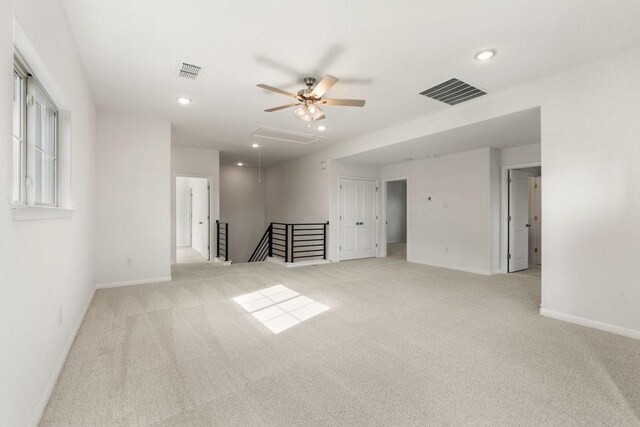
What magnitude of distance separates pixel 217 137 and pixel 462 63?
450 centimetres

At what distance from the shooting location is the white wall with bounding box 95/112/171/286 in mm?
4355

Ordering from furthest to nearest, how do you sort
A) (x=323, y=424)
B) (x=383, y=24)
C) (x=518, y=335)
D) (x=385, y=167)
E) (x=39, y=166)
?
Answer: 1. (x=385, y=167)
2. (x=518, y=335)
3. (x=383, y=24)
4. (x=39, y=166)
5. (x=323, y=424)

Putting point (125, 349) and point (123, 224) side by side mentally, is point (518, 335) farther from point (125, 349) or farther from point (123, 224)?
point (123, 224)

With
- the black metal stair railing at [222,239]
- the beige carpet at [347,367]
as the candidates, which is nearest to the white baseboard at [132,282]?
the beige carpet at [347,367]

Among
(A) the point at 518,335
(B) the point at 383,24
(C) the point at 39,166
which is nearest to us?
(C) the point at 39,166

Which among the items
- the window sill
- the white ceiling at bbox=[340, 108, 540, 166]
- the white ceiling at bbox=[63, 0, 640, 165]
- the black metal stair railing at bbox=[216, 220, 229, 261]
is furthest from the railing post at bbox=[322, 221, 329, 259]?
the window sill

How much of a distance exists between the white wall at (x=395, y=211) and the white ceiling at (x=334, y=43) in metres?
7.32

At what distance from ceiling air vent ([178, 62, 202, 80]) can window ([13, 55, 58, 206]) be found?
1206 millimetres

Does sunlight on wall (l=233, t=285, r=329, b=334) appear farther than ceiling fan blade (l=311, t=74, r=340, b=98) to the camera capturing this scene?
Yes

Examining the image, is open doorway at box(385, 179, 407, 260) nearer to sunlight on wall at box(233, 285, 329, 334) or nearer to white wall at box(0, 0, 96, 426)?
sunlight on wall at box(233, 285, 329, 334)

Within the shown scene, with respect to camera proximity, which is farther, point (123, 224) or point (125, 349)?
point (123, 224)

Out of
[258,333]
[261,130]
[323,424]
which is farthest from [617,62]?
[261,130]

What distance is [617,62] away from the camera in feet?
9.17

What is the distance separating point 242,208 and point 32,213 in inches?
307
